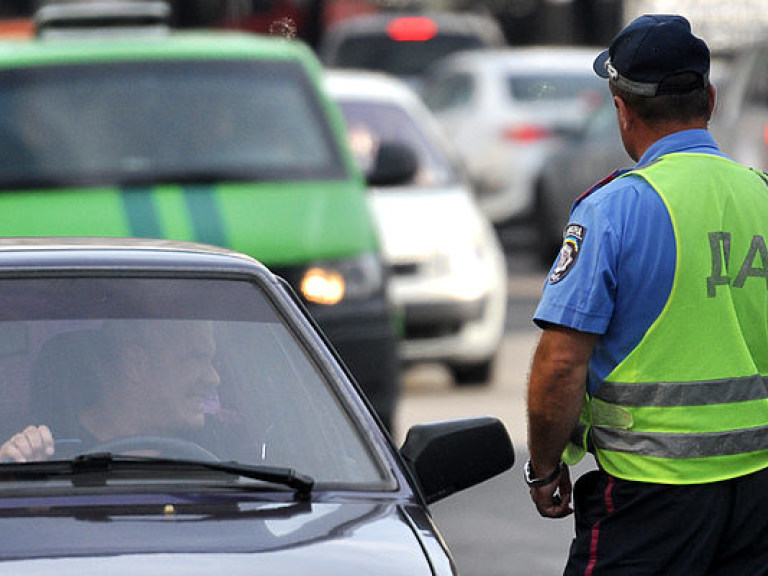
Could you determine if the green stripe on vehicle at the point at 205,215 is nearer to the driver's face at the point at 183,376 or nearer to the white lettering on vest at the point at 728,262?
the driver's face at the point at 183,376

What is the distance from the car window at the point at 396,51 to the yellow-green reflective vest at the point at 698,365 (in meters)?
20.1

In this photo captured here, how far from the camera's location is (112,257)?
15.4ft

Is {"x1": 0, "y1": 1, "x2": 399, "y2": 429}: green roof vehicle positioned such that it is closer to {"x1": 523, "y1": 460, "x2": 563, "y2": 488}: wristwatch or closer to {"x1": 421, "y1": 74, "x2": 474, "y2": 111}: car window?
{"x1": 523, "y1": 460, "x2": 563, "y2": 488}: wristwatch

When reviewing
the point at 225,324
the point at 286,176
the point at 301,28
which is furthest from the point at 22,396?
the point at 301,28

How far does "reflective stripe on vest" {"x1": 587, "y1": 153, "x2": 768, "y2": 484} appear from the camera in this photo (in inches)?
169

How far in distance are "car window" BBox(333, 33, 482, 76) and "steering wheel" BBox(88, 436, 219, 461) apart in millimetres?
20090

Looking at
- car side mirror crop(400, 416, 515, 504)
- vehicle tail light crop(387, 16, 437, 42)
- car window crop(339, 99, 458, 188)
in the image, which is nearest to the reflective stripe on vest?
car side mirror crop(400, 416, 515, 504)

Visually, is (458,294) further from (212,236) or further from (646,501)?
(646,501)

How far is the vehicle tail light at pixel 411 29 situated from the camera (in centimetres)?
2464

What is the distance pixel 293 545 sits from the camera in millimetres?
3832

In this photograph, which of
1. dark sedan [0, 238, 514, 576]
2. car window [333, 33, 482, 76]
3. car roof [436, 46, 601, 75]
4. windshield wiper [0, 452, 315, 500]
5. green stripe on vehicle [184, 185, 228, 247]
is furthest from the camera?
car window [333, 33, 482, 76]

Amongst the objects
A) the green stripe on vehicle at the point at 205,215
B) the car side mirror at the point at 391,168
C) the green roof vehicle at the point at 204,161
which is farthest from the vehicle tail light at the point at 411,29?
the green stripe on vehicle at the point at 205,215

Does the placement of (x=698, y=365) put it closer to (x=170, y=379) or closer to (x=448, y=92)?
(x=170, y=379)

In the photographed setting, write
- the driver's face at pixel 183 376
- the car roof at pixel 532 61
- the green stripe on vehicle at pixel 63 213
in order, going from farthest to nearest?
1. the car roof at pixel 532 61
2. the green stripe on vehicle at pixel 63 213
3. the driver's face at pixel 183 376
